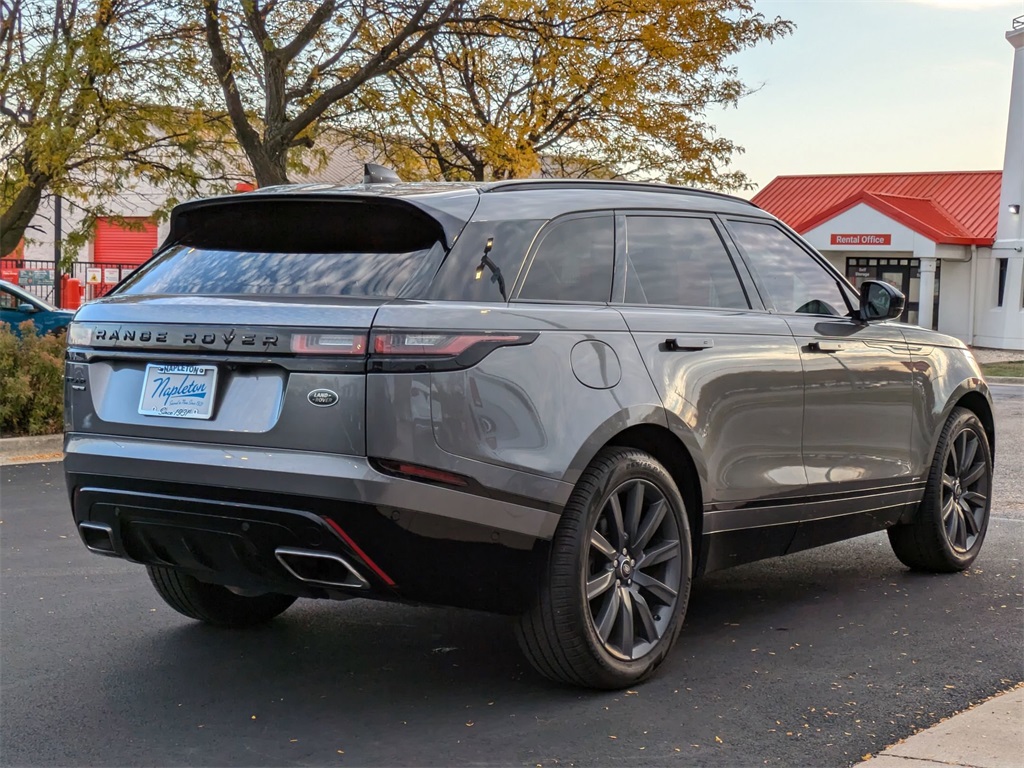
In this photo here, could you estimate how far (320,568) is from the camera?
430cm

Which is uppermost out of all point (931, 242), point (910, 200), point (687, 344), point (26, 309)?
point (910, 200)

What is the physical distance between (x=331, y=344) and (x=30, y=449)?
868 cm

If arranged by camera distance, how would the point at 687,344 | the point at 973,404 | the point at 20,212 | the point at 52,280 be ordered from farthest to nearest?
1. the point at 52,280
2. the point at 20,212
3. the point at 973,404
4. the point at 687,344

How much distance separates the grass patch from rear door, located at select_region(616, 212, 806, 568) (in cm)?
2406

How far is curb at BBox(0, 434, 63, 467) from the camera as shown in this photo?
11.7 meters

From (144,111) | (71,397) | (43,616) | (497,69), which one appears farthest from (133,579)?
(497,69)

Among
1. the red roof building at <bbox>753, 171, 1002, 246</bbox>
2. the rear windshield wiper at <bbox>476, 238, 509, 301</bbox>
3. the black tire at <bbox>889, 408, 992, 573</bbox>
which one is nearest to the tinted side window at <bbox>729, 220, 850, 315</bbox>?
the black tire at <bbox>889, 408, 992, 573</bbox>

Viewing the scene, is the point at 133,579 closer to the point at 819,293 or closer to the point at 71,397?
the point at 71,397

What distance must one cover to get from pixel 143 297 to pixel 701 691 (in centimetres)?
244

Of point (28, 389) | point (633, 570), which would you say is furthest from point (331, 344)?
point (28, 389)

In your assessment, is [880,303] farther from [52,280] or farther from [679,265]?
[52,280]

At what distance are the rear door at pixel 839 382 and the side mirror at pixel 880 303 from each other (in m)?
0.07

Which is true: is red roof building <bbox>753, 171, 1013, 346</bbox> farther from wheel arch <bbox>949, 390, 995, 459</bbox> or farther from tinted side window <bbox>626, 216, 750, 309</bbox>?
tinted side window <bbox>626, 216, 750, 309</bbox>

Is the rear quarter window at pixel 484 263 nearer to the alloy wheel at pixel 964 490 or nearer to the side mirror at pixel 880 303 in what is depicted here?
the side mirror at pixel 880 303
